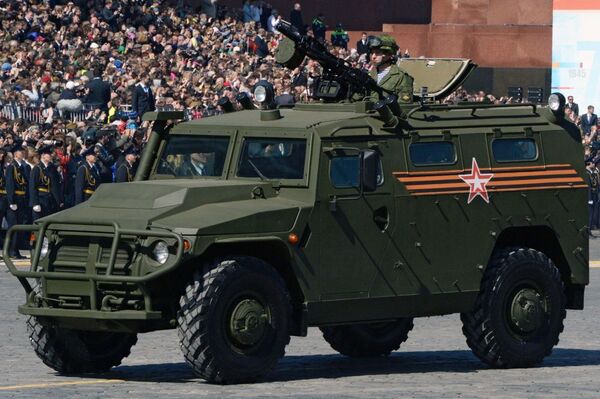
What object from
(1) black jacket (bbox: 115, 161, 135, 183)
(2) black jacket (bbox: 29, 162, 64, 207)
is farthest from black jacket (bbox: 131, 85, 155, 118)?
(1) black jacket (bbox: 115, 161, 135, 183)

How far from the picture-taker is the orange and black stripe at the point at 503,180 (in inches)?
636

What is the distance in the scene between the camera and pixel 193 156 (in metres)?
16.2

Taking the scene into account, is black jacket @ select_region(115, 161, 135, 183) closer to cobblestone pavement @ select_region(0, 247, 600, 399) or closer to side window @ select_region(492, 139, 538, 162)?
cobblestone pavement @ select_region(0, 247, 600, 399)

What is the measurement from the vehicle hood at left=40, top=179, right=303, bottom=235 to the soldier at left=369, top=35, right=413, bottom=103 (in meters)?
2.52

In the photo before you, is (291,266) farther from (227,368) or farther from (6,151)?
(6,151)

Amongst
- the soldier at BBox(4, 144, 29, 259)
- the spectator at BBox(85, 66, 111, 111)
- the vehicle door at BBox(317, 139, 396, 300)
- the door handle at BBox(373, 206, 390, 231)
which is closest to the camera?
the vehicle door at BBox(317, 139, 396, 300)

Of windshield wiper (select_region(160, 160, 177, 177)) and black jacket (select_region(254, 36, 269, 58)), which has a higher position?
windshield wiper (select_region(160, 160, 177, 177))

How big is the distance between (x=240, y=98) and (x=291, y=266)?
8.33 feet

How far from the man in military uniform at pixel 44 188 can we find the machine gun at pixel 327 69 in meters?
14.1

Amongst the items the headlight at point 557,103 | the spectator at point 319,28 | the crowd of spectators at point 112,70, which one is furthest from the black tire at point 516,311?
the spectator at point 319,28

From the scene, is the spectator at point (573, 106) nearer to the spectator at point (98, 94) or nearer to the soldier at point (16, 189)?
the spectator at point (98, 94)

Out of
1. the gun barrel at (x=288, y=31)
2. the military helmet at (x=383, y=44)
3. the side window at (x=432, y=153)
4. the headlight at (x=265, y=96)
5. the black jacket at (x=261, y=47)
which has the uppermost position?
the gun barrel at (x=288, y=31)

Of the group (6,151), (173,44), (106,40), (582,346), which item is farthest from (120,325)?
(173,44)

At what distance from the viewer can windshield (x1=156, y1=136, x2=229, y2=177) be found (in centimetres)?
1599
